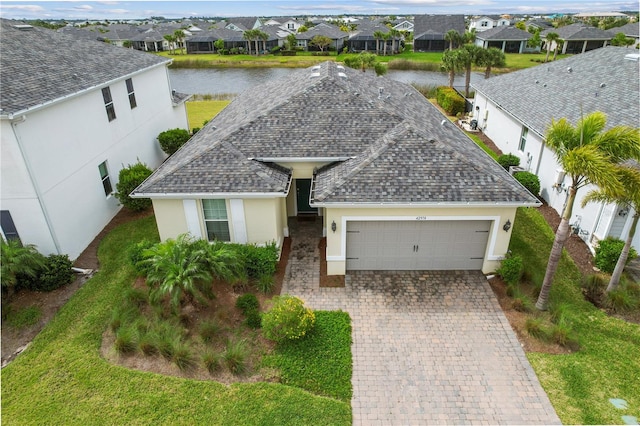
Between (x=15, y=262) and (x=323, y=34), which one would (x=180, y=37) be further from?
(x=15, y=262)

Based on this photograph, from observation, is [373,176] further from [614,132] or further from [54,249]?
[54,249]

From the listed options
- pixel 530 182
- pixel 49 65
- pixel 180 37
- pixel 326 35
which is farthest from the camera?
pixel 180 37

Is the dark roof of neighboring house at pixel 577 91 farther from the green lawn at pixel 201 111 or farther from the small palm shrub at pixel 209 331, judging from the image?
the green lawn at pixel 201 111

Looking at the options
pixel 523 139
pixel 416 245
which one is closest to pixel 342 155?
pixel 416 245

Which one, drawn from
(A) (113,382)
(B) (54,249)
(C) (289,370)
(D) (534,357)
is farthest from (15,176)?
(D) (534,357)

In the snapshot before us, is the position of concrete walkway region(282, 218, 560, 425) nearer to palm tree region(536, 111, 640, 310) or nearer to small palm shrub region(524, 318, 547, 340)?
small palm shrub region(524, 318, 547, 340)
